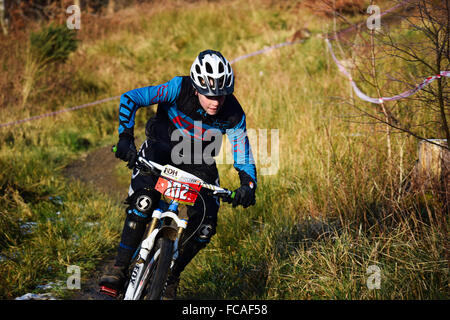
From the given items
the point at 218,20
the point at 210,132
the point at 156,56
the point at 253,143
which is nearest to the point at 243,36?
the point at 218,20

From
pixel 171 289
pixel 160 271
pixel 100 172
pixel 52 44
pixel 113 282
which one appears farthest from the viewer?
pixel 52 44

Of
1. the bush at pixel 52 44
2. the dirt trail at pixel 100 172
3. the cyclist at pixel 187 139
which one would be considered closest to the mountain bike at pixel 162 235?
the cyclist at pixel 187 139

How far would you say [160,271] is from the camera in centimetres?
287

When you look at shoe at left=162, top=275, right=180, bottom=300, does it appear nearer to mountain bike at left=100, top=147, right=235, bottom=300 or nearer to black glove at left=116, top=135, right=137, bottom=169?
mountain bike at left=100, top=147, right=235, bottom=300

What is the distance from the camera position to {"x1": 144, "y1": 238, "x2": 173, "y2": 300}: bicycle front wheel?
2.84m

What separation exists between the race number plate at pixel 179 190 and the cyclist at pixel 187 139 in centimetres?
30

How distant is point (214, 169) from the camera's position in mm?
3746

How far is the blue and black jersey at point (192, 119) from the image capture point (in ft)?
11.9

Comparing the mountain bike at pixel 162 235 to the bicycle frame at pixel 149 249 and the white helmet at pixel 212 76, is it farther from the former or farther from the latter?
the white helmet at pixel 212 76

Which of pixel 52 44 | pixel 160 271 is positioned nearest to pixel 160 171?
pixel 160 271

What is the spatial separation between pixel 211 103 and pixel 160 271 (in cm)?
127

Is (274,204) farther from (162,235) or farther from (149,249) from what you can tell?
(149,249)
